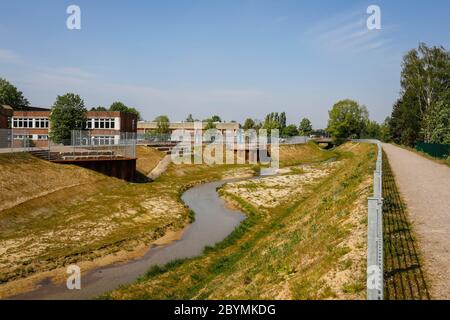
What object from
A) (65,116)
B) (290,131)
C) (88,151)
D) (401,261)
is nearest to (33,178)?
(88,151)

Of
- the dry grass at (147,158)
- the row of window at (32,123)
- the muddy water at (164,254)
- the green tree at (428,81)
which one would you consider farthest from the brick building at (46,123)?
the green tree at (428,81)

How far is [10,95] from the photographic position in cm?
11450

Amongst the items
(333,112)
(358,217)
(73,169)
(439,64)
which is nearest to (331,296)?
(358,217)

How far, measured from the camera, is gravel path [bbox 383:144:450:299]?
10.5m

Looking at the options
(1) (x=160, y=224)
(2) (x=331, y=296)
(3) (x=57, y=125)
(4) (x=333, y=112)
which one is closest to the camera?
(2) (x=331, y=296)

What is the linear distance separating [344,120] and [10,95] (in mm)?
107968

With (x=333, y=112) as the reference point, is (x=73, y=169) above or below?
below

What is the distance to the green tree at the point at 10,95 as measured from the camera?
112706 mm

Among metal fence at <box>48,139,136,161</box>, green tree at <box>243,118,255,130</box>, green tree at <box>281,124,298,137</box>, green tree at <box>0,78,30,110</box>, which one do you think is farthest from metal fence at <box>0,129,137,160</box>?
green tree at <box>243,118,255,130</box>

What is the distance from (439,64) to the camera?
2498 inches
